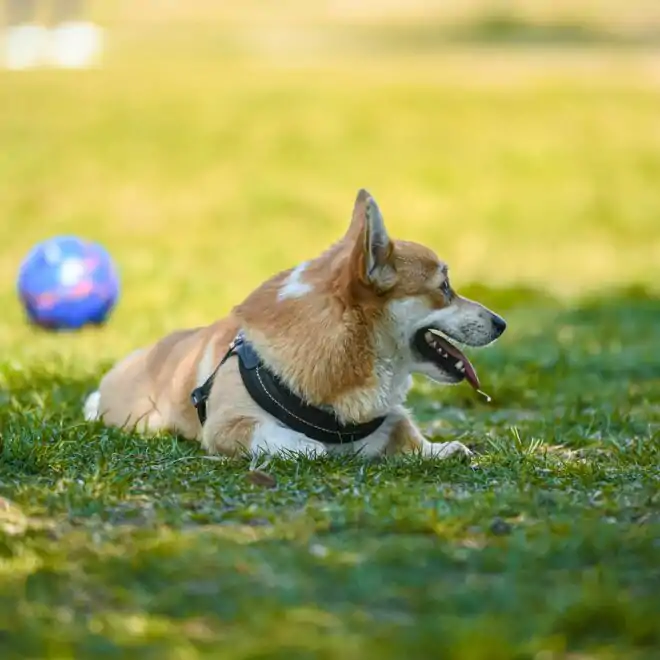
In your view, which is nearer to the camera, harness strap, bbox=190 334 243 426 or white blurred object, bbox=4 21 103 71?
harness strap, bbox=190 334 243 426

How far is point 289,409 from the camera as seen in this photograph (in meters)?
5.48

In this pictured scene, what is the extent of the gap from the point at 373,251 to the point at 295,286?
0.41m

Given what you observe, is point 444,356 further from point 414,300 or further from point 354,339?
point 354,339

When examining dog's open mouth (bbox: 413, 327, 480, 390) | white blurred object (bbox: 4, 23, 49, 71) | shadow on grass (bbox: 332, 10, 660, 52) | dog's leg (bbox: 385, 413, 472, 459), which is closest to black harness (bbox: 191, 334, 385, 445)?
dog's leg (bbox: 385, 413, 472, 459)

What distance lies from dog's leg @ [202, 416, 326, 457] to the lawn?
0.43ft

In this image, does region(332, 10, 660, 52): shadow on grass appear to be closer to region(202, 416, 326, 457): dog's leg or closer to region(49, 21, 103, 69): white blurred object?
region(49, 21, 103, 69): white blurred object

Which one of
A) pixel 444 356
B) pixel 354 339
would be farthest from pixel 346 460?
pixel 444 356

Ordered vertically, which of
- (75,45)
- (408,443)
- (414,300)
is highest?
(414,300)

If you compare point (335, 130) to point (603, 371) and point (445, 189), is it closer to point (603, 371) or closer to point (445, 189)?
point (445, 189)

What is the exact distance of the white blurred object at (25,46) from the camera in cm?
2845

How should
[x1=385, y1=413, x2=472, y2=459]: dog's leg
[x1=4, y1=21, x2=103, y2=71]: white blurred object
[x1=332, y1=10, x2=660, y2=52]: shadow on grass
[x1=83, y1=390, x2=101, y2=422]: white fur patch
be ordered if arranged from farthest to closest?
[x1=332, y1=10, x2=660, y2=52]: shadow on grass < [x1=4, y1=21, x2=103, y2=71]: white blurred object < [x1=83, y1=390, x2=101, y2=422]: white fur patch < [x1=385, y1=413, x2=472, y2=459]: dog's leg

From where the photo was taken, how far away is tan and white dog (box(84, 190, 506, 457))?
17.9ft

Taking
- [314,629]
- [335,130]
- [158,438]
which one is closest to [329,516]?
[314,629]

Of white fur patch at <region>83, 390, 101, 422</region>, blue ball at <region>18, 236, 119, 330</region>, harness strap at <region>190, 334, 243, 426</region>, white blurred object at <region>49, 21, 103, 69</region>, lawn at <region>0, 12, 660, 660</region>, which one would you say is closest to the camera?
lawn at <region>0, 12, 660, 660</region>
